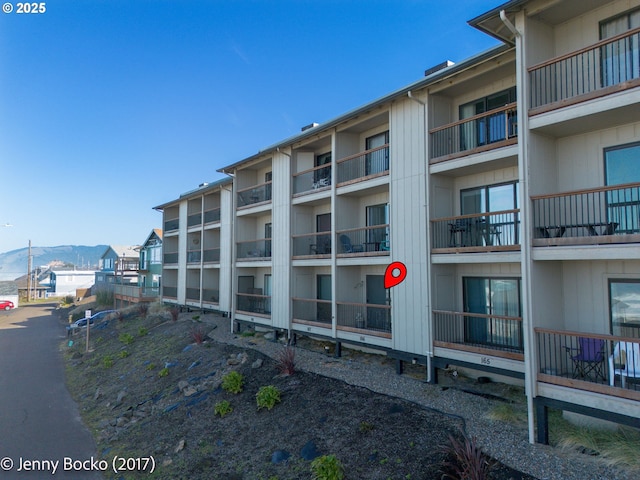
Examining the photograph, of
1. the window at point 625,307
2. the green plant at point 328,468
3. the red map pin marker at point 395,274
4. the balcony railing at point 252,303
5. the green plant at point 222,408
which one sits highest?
the red map pin marker at point 395,274

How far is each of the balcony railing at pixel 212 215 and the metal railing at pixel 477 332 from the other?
17.4 m

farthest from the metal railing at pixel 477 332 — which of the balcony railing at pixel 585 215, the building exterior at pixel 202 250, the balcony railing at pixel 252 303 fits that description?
the building exterior at pixel 202 250

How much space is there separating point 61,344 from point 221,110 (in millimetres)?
20291

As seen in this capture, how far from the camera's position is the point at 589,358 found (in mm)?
8148

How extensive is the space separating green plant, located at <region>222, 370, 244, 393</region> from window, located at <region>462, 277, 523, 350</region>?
272 inches

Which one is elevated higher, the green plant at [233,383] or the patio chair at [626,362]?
the patio chair at [626,362]

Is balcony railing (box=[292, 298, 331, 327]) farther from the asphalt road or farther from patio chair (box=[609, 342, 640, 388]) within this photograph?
patio chair (box=[609, 342, 640, 388])

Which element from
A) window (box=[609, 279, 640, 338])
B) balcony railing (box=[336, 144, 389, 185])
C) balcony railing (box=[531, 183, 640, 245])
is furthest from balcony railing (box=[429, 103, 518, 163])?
window (box=[609, 279, 640, 338])

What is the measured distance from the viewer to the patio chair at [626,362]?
729 cm

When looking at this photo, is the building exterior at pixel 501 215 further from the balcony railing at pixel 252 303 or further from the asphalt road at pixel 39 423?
the asphalt road at pixel 39 423

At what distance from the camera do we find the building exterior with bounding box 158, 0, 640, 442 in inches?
316

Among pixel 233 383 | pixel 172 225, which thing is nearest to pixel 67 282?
pixel 172 225

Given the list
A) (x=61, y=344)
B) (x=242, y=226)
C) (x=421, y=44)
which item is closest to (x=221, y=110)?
(x=242, y=226)

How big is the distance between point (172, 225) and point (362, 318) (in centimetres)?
2149
